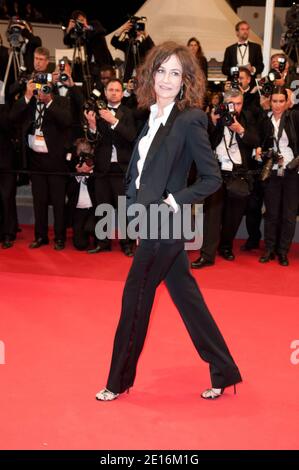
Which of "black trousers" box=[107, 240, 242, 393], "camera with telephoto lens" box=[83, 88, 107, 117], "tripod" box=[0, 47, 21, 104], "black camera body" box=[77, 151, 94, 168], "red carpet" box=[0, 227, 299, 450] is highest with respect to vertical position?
"tripod" box=[0, 47, 21, 104]

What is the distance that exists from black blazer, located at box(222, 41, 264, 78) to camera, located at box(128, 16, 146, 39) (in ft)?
3.69

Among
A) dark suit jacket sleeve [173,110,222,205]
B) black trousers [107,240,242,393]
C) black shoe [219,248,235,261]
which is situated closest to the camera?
dark suit jacket sleeve [173,110,222,205]

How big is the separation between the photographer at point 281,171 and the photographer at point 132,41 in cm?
170

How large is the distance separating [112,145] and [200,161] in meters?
3.39

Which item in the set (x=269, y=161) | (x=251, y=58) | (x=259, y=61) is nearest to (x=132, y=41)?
(x=251, y=58)

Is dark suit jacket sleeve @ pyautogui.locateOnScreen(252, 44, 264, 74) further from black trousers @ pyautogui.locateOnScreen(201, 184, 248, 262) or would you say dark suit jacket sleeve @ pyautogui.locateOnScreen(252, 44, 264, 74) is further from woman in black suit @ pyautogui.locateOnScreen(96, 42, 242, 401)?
woman in black suit @ pyautogui.locateOnScreen(96, 42, 242, 401)

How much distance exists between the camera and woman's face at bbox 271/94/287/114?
5.63 meters

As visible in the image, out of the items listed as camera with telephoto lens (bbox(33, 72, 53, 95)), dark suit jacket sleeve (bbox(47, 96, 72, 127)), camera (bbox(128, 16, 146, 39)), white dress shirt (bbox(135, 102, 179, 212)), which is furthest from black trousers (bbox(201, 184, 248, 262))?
white dress shirt (bbox(135, 102, 179, 212))

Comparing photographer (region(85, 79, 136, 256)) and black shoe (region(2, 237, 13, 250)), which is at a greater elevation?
photographer (region(85, 79, 136, 256))

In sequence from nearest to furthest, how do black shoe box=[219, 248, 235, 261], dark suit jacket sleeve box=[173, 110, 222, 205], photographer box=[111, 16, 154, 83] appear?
dark suit jacket sleeve box=[173, 110, 222, 205] → black shoe box=[219, 248, 235, 261] → photographer box=[111, 16, 154, 83]

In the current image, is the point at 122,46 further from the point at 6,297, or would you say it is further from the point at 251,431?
the point at 251,431

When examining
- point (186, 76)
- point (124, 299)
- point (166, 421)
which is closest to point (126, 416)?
point (166, 421)

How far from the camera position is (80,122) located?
6387 mm

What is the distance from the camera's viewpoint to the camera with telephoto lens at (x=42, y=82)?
224 inches
